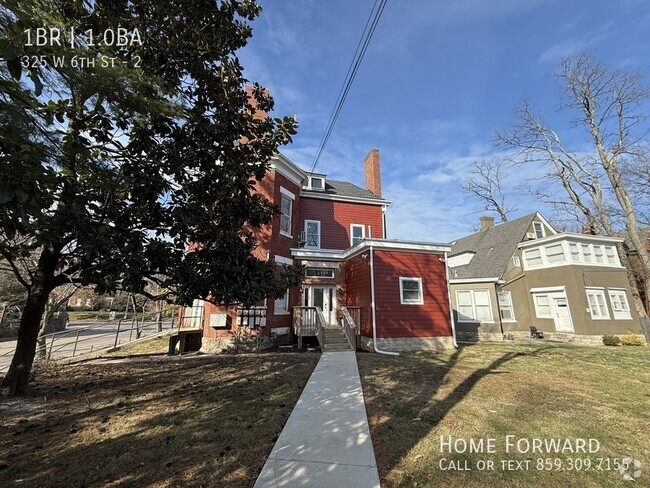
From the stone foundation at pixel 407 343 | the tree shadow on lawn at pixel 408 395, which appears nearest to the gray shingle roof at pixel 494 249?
the stone foundation at pixel 407 343

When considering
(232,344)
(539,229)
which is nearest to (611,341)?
(539,229)

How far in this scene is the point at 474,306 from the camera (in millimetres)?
19203

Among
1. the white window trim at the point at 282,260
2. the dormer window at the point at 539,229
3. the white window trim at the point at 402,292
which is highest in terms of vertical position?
the dormer window at the point at 539,229

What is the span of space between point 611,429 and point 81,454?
7670mm

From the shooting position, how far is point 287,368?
28.6ft

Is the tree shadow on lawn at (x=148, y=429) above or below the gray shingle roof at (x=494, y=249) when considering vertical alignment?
below

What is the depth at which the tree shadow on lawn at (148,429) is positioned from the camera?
3309 millimetres

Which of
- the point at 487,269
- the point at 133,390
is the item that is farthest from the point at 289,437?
the point at 487,269

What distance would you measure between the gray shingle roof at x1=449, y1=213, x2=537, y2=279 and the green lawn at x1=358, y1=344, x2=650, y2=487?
1081 cm

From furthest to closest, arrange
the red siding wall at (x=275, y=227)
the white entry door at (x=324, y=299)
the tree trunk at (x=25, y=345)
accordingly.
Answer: the white entry door at (x=324, y=299)
the red siding wall at (x=275, y=227)
the tree trunk at (x=25, y=345)

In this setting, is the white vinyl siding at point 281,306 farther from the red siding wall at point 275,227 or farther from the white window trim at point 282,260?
the red siding wall at point 275,227

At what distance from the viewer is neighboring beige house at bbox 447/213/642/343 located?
17359mm

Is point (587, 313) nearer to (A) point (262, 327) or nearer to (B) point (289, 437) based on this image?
(A) point (262, 327)

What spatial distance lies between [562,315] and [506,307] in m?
2.85
